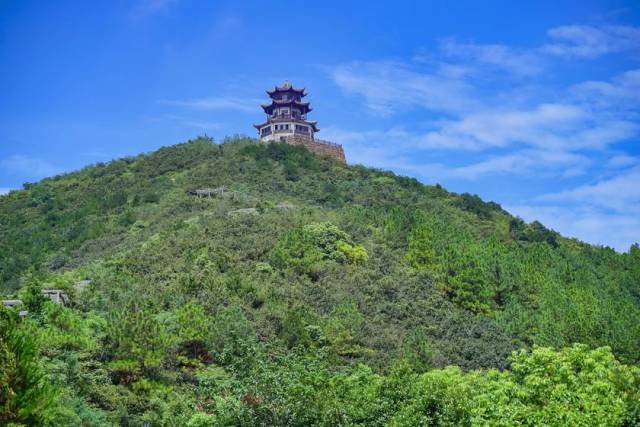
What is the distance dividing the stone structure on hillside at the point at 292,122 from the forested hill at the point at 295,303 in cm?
615

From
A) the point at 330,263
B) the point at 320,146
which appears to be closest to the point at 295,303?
the point at 330,263

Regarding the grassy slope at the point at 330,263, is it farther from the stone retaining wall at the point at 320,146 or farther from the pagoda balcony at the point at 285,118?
the pagoda balcony at the point at 285,118

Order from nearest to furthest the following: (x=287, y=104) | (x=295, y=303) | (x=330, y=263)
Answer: (x=295, y=303)
(x=330, y=263)
(x=287, y=104)

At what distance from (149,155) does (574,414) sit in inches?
2810

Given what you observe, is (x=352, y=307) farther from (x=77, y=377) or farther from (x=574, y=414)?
(x=574, y=414)

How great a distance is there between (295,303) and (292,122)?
158ft

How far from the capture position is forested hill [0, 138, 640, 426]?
2500 cm

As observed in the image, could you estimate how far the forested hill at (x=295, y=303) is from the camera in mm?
25000

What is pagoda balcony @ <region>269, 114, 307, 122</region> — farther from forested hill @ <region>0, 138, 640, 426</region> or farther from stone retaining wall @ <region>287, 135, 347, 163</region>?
forested hill @ <region>0, 138, 640, 426</region>

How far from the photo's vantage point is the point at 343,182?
249 feet

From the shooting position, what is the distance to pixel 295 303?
4316 centimetres

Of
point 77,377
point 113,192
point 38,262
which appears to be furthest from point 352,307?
point 113,192

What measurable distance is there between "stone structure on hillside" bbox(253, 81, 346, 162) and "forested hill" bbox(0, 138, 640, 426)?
615 centimetres

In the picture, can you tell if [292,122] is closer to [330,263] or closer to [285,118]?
[285,118]
